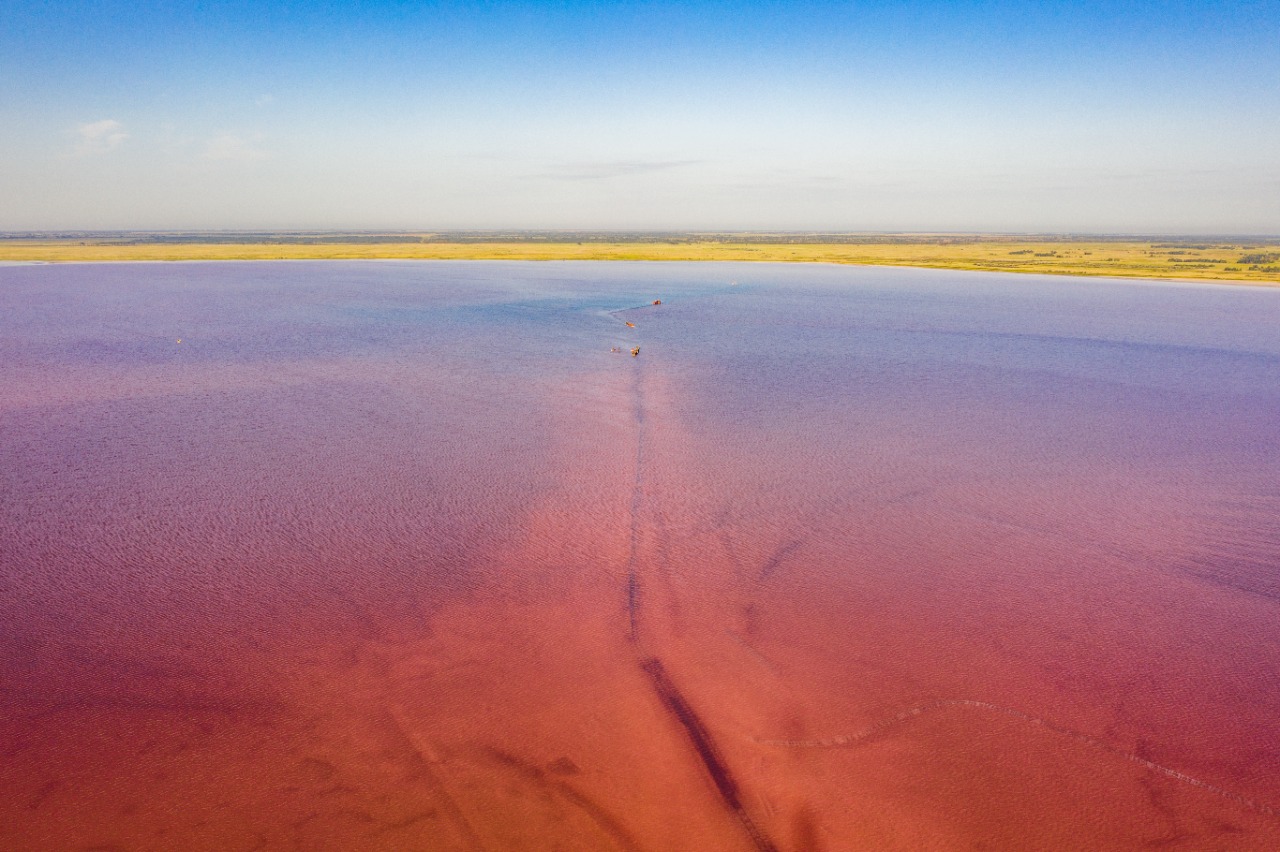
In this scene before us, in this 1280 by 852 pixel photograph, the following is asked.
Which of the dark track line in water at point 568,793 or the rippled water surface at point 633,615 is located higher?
the rippled water surface at point 633,615

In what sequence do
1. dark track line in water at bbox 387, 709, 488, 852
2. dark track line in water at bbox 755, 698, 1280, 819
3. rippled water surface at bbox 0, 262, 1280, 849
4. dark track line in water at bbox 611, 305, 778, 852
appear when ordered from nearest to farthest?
dark track line in water at bbox 387, 709, 488, 852, dark track line in water at bbox 611, 305, 778, 852, rippled water surface at bbox 0, 262, 1280, 849, dark track line in water at bbox 755, 698, 1280, 819

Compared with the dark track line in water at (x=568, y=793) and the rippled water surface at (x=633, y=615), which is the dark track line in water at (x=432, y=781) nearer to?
the rippled water surface at (x=633, y=615)

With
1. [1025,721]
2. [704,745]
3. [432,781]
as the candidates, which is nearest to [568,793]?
[432,781]

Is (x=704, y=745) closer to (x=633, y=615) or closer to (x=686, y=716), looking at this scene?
(x=686, y=716)

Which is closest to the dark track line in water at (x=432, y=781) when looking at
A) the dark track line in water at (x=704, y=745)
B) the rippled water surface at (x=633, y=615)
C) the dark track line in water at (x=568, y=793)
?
the rippled water surface at (x=633, y=615)

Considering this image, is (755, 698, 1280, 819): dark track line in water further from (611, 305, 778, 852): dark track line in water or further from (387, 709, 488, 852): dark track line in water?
(387, 709, 488, 852): dark track line in water

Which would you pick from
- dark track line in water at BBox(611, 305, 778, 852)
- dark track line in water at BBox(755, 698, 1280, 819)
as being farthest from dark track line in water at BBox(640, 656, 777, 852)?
dark track line in water at BBox(755, 698, 1280, 819)
